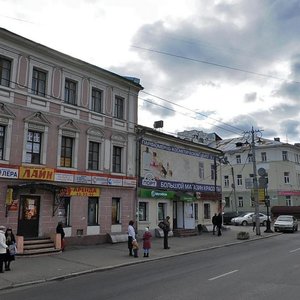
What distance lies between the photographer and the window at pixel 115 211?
2434cm

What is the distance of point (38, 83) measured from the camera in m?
21.0

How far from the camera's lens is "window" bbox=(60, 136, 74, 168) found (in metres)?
21.8

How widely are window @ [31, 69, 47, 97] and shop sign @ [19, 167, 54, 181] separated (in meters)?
4.14

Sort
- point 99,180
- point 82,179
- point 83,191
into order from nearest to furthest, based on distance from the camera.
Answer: point 82,179
point 83,191
point 99,180

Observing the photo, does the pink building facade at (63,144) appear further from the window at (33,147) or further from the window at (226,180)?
the window at (226,180)

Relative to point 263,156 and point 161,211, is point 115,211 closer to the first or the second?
point 161,211

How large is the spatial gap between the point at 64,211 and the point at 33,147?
4.00 m

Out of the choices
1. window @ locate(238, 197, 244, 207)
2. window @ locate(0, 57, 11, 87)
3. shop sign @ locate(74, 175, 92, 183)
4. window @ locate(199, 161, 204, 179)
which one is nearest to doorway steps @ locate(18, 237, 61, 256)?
shop sign @ locate(74, 175, 92, 183)

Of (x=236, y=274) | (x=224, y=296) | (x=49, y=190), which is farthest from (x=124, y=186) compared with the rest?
(x=224, y=296)

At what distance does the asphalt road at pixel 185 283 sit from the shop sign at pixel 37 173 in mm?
7557

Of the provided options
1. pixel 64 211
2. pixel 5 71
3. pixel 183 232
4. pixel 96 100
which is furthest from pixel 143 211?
pixel 5 71

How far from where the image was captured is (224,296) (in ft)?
29.0

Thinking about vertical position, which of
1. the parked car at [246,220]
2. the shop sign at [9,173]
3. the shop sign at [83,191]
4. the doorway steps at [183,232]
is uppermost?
the shop sign at [9,173]

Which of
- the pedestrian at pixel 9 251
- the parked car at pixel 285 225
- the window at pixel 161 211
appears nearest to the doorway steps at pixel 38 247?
the pedestrian at pixel 9 251
